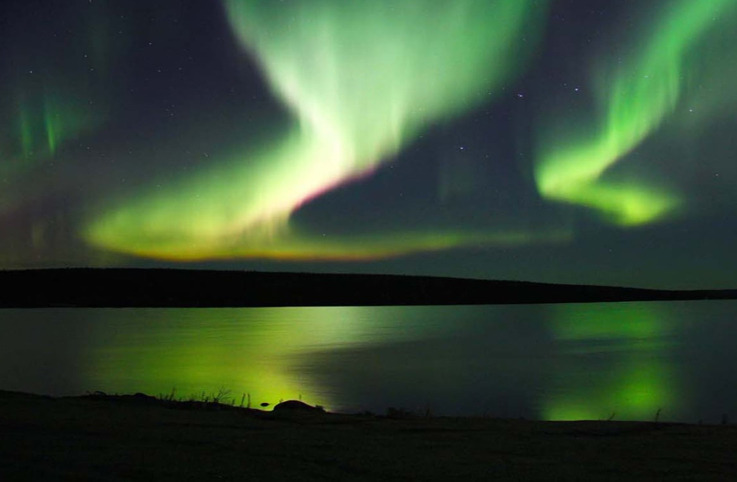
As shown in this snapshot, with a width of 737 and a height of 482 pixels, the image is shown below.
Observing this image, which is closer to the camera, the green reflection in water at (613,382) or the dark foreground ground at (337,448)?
the dark foreground ground at (337,448)

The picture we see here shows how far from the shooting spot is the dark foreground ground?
6.38 metres

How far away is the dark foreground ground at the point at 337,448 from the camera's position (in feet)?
20.9

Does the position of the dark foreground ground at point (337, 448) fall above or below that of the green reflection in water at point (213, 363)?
below

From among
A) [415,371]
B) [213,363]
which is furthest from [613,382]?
[213,363]

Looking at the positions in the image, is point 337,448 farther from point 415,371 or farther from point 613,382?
point 415,371

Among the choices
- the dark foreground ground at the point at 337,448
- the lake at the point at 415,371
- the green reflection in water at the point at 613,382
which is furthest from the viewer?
the lake at the point at 415,371

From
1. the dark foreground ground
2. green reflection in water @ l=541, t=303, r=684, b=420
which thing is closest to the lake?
green reflection in water @ l=541, t=303, r=684, b=420

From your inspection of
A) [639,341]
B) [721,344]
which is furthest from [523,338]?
[721,344]

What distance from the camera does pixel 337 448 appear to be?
752 cm

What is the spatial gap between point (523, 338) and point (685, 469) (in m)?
52.3

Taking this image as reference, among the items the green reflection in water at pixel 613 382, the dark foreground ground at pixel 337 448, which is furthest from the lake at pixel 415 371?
the dark foreground ground at pixel 337 448

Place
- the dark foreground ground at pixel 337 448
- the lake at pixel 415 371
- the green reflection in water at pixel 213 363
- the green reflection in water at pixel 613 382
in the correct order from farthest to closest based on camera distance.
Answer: the green reflection in water at pixel 213 363 < the lake at pixel 415 371 < the green reflection in water at pixel 613 382 < the dark foreground ground at pixel 337 448

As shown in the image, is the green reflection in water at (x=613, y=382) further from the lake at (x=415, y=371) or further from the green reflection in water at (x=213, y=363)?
the green reflection in water at (x=213, y=363)

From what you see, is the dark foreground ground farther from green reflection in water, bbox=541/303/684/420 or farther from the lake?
green reflection in water, bbox=541/303/684/420
